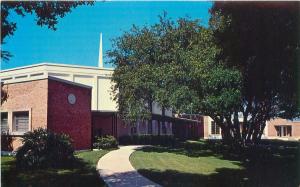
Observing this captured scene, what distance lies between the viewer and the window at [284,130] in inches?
2746

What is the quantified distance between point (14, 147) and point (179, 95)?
1131 cm

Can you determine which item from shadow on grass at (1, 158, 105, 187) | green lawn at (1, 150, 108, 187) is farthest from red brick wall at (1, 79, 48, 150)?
shadow on grass at (1, 158, 105, 187)

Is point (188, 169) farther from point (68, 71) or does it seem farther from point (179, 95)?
point (68, 71)

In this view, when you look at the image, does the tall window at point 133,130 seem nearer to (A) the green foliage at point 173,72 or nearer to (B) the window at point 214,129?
(A) the green foliage at point 173,72

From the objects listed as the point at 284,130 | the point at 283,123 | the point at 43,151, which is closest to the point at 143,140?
the point at 43,151

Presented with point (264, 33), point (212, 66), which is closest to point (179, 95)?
point (212, 66)

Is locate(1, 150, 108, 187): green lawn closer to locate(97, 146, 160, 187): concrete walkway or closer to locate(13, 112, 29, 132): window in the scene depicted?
locate(97, 146, 160, 187): concrete walkway

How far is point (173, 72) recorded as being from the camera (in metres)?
25.3

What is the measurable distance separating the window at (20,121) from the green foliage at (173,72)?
379 inches

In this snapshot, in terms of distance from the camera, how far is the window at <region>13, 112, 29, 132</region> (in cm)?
2133

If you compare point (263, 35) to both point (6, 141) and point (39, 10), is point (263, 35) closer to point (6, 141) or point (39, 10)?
point (39, 10)

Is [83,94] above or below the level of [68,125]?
above

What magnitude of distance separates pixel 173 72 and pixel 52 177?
14335mm

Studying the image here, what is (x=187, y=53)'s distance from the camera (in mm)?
25344
